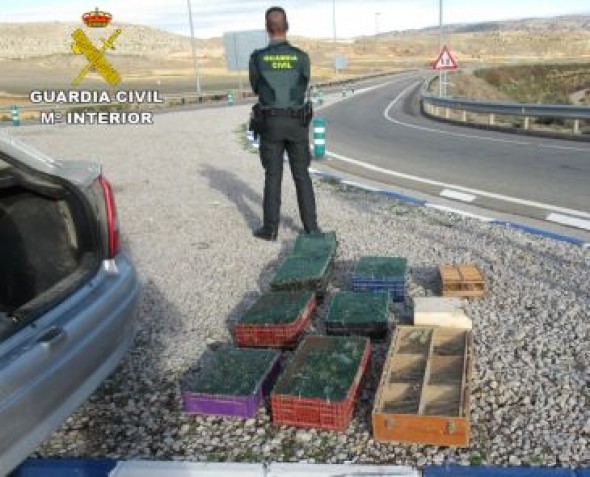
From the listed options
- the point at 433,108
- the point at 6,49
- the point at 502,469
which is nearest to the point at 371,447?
the point at 502,469

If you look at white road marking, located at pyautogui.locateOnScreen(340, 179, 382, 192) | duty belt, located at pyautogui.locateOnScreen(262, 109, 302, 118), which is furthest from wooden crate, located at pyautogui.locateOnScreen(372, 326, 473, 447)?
white road marking, located at pyautogui.locateOnScreen(340, 179, 382, 192)

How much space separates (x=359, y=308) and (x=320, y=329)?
34 cm

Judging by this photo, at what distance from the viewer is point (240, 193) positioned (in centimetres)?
973

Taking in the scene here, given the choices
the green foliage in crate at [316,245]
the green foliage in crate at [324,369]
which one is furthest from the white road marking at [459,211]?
the green foliage in crate at [324,369]

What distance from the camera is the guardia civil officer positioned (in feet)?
19.6

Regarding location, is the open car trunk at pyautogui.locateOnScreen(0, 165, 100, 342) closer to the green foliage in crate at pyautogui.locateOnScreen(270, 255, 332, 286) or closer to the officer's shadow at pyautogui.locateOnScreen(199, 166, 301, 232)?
the green foliage in crate at pyautogui.locateOnScreen(270, 255, 332, 286)

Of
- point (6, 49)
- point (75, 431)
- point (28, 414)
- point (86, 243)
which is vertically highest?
point (6, 49)

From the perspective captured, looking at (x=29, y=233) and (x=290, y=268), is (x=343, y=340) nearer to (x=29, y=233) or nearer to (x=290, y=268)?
(x=290, y=268)

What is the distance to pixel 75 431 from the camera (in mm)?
3480

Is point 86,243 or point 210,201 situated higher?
point 86,243

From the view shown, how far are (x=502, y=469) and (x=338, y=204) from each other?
582 centimetres

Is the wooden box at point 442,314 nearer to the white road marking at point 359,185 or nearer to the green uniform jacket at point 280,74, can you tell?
the green uniform jacket at point 280,74

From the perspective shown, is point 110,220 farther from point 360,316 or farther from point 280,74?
point 280,74

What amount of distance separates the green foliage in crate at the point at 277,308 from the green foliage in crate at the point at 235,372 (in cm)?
33
